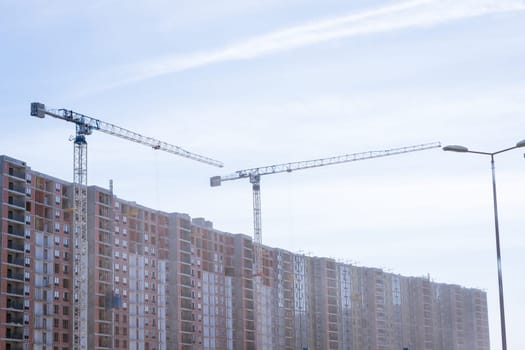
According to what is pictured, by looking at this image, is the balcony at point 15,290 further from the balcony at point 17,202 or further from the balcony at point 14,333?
the balcony at point 17,202

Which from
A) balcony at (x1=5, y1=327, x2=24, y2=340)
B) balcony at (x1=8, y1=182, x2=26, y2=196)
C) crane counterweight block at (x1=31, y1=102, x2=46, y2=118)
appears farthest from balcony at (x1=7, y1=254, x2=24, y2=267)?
crane counterweight block at (x1=31, y1=102, x2=46, y2=118)

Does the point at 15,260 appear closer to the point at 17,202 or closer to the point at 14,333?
the point at 17,202

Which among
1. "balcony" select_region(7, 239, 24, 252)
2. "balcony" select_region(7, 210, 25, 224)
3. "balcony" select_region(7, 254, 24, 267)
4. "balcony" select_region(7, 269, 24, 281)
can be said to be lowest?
"balcony" select_region(7, 269, 24, 281)

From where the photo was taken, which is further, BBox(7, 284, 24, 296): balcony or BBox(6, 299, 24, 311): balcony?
BBox(7, 284, 24, 296): balcony

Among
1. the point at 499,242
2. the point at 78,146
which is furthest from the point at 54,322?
the point at 499,242

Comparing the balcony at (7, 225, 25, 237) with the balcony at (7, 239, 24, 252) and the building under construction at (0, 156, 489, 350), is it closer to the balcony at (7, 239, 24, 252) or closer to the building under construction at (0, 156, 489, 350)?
the building under construction at (0, 156, 489, 350)

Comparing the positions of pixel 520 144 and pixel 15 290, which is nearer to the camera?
pixel 520 144

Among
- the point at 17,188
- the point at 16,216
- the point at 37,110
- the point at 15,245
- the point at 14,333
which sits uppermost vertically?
the point at 37,110

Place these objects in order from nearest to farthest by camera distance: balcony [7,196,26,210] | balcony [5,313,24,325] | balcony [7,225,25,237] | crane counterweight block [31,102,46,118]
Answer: balcony [5,313,24,325], balcony [7,225,25,237], balcony [7,196,26,210], crane counterweight block [31,102,46,118]

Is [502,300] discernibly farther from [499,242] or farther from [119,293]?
[119,293]

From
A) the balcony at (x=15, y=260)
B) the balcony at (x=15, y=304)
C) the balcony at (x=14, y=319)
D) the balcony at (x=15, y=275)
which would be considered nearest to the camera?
the balcony at (x=14, y=319)

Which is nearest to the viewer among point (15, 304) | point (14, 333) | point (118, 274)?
point (14, 333)

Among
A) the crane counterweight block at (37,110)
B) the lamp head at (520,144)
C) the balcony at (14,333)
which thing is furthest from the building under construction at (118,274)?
the lamp head at (520,144)

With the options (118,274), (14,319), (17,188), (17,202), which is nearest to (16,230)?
(17,202)
